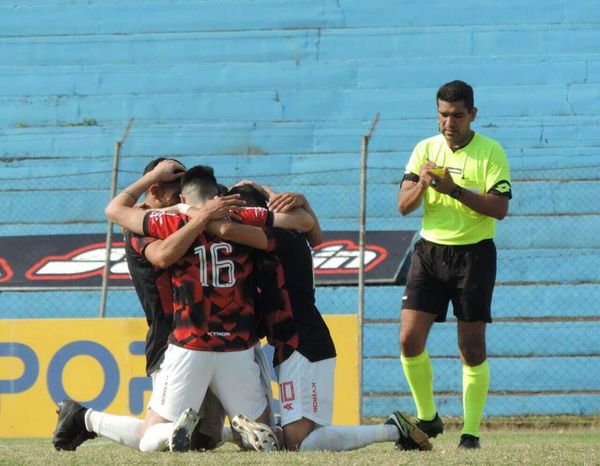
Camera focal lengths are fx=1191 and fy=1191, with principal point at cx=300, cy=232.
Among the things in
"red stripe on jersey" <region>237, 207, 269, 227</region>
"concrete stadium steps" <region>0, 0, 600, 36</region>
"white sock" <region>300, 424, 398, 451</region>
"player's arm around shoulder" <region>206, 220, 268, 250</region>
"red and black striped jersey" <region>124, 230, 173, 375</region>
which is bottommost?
"white sock" <region>300, 424, 398, 451</region>

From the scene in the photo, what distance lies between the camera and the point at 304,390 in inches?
227

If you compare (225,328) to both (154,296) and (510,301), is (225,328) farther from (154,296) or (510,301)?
(510,301)

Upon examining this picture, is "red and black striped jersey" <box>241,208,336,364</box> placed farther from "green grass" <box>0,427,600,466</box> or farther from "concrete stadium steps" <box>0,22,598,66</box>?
"concrete stadium steps" <box>0,22,598,66</box>

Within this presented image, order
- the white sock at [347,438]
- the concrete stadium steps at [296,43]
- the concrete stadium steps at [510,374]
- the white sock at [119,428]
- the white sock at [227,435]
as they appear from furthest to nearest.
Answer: the concrete stadium steps at [296,43]
the concrete stadium steps at [510,374]
the white sock at [227,435]
the white sock at [119,428]
the white sock at [347,438]

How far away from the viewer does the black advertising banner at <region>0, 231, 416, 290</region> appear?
1145cm

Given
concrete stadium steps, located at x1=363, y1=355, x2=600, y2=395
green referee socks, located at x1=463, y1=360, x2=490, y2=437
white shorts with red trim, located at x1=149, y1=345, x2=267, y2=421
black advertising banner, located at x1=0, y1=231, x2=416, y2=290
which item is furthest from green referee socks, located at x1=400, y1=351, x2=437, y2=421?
black advertising banner, located at x1=0, y1=231, x2=416, y2=290

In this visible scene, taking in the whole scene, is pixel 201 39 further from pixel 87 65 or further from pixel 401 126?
pixel 401 126

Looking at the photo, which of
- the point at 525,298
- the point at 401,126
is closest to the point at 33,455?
the point at 525,298

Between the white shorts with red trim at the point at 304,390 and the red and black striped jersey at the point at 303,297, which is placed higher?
the red and black striped jersey at the point at 303,297

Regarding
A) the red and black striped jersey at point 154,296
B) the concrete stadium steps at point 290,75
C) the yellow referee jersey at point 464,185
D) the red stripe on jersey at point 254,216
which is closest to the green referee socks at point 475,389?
the yellow referee jersey at point 464,185

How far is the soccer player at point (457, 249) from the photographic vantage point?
20.8 ft

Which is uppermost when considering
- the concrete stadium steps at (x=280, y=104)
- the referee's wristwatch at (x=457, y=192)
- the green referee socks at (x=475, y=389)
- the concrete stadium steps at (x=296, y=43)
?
the concrete stadium steps at (x=296, y=43)

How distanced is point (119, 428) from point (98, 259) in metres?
6.23

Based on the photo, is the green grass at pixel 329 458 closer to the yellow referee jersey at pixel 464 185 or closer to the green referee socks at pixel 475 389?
the green referee socks at pixel 475 389
